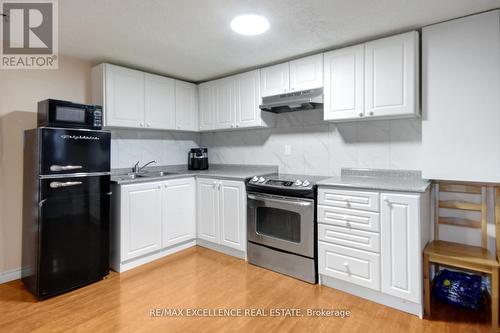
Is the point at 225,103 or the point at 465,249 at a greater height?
the point at 225,103

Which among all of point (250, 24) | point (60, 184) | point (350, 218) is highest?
point (250, 24)

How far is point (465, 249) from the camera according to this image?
2.16 m

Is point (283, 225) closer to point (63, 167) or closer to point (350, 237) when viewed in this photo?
point (350, 237)

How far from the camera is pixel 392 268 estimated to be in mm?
2127

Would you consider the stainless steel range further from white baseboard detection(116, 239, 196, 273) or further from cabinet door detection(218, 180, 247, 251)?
white baseboard detection(116, 239, 196, 273)

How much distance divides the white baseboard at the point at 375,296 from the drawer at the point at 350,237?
0.35 meters

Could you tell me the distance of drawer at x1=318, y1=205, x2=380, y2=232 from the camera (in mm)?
2197

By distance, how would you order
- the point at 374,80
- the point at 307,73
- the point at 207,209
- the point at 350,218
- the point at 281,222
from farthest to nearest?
1. the point at 207,209
2. the point at 307,73
3. the point at 281,222
4. the point at 374,80
5. the point at 350,218

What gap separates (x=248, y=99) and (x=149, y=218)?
69.9 inches

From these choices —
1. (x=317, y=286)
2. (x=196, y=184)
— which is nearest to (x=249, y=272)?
(x=317, y=286)

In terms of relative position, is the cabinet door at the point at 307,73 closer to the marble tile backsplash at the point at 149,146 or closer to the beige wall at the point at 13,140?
the marble tile backsplash at the point at 149,146

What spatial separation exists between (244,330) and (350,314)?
0.81 meters

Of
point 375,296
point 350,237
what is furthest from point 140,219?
point 375,296

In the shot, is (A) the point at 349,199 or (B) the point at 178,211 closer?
(A) the point at 349,199
